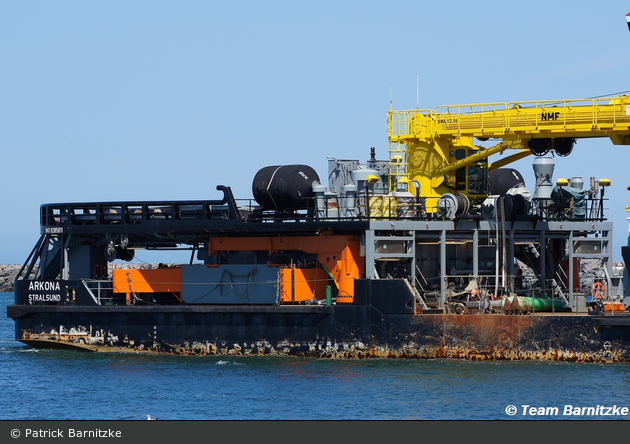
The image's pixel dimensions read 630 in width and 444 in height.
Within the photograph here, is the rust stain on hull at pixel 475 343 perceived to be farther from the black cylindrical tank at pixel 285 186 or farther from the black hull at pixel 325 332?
the black cylindrical tank at pixel 285 186

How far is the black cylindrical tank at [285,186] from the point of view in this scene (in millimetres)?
31797

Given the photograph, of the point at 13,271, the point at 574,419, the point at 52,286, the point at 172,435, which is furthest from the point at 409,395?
the point at 13,271

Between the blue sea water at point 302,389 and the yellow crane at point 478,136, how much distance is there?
570 cm

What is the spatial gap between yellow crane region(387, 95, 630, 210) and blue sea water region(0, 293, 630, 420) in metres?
5.70

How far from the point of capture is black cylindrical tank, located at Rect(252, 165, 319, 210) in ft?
104

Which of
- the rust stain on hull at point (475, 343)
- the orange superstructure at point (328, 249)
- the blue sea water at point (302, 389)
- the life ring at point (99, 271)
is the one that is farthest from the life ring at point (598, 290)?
the life ring at point (99, 271)

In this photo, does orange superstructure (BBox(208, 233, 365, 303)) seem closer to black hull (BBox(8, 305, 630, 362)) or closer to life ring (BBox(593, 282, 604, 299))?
black hull (BBox(8, 305, 630, 362))

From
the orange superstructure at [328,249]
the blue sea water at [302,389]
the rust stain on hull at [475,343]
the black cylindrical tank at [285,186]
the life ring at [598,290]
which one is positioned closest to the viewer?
the blue sea water at [302,389]

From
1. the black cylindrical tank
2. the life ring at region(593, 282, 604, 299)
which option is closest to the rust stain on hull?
the life ring at region(593, 282, 604, 299)

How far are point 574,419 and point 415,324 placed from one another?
7.80 metres

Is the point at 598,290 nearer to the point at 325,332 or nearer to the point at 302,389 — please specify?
the point at 325,332

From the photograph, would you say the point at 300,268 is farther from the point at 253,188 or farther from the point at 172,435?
the point at 172,435

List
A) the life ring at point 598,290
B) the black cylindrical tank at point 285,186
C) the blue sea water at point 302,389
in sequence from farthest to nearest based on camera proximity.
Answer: the black cylindrical tank at point 285,186 → the life ring at point 598,290 → the blue sea water at point 302,389

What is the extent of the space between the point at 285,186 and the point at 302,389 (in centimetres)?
776
